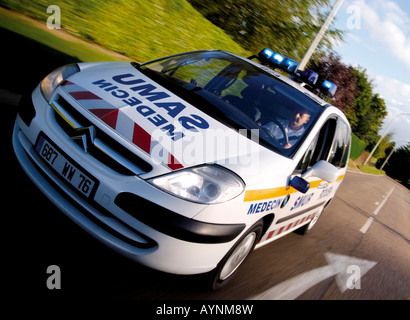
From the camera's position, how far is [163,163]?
1899 mm

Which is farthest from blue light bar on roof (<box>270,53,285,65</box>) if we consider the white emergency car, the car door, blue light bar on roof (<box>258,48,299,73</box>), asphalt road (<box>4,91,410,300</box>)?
asphalt road (<box>4,91,410,300</box>)

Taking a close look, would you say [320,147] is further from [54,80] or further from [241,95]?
[54,80]

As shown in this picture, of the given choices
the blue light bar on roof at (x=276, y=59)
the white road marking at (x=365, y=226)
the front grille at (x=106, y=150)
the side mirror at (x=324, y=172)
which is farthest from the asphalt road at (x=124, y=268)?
the blue light bar on roof at (x=276, y=59)

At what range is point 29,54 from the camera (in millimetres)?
5371

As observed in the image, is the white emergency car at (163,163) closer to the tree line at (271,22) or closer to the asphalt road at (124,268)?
the asphalt road at (124,268)

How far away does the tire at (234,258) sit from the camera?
2.22 metres

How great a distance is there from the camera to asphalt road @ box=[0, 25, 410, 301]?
1943 mm

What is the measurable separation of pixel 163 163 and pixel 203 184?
26cm

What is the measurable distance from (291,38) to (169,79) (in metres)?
14.6

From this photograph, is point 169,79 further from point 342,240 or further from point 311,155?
point 342,240

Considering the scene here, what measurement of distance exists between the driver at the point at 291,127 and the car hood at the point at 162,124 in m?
0.31
